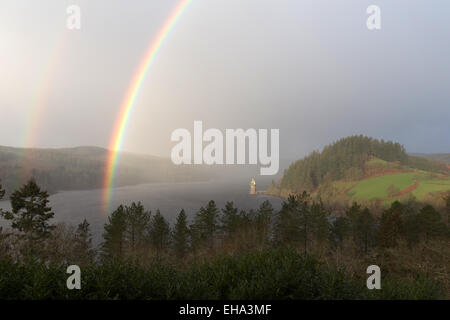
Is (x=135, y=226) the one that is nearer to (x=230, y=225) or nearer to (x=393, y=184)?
(x=230, y=225)

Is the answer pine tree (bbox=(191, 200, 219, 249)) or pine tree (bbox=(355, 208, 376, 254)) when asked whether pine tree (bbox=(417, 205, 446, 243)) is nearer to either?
pine tree (bbox=(355, 208, 376, 254))

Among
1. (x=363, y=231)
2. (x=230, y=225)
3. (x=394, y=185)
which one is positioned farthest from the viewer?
(x=394, y=185)

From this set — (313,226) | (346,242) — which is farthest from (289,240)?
(346,242)

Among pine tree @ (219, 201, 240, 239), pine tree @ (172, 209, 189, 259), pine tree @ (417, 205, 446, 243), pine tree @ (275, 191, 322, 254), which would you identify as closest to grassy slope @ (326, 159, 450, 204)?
pine tree @ (417, 205, 446, 243)

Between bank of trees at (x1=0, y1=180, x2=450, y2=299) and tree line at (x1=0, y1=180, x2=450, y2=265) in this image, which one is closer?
bank of trees at (x1=0, y1=180, x2=450, y2=299)

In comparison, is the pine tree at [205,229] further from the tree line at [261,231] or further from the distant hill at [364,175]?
the distant hill at [364,175]

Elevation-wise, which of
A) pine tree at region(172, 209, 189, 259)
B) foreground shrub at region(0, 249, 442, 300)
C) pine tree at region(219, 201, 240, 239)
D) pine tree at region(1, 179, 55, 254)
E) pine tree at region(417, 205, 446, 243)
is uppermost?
foreground shrub at region(0, 249, 442, 300)

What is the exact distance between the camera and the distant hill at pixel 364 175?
303 feet

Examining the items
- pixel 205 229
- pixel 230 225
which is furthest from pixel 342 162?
pixel 205 229

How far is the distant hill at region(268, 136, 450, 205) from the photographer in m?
92.3

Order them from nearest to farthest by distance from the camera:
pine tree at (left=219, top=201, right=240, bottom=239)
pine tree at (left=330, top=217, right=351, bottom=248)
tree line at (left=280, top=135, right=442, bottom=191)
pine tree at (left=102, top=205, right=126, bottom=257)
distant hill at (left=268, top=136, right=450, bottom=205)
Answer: pine tree at (left=102, top=205, right=126, bottom=257) → pine tree at (left=219, top=201, right=240, bottom=239) → pine tree at (left=330, top=217, right=351, bottom=248) → distant hill at (left=268, top=136, right=450, bottom=205) → tree line at (left=280, top=135, right=442, bottom=191)

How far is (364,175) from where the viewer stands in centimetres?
11994

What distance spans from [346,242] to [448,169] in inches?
6626
